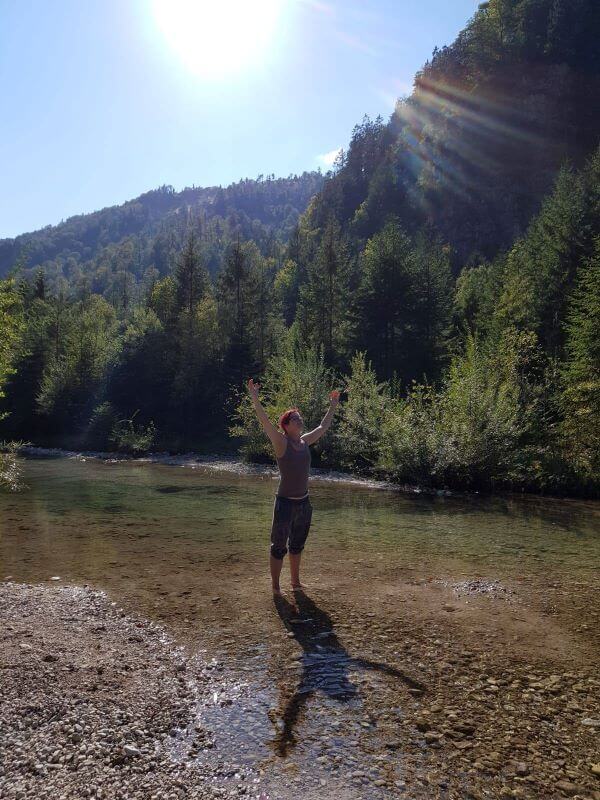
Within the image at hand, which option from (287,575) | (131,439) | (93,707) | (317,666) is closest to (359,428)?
(287,575)

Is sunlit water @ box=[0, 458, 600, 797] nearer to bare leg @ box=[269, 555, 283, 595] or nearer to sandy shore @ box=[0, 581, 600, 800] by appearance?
sandy shore @ box=[0, 581, 600, 800]

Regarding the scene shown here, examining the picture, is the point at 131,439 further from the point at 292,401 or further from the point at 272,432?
the point at 272,432

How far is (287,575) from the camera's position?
32.2 feet

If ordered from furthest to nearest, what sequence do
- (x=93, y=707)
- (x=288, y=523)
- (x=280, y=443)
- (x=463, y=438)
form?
(x=463, y=438)
(x=288, y=523)
(x=280, y=443)
(x=93, y=707)

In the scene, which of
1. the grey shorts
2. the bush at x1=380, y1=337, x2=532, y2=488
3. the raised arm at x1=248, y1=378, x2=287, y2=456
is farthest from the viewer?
the bush at x1=380, y1=337, x2=532, y2=488

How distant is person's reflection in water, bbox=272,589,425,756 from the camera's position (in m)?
5.18

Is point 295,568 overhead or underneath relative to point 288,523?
underneath

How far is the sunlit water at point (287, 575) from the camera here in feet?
16.1

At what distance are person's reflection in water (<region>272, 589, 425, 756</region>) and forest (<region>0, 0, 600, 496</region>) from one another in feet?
32.4

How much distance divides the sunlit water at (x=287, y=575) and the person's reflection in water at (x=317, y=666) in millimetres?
20

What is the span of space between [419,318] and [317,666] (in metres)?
45.9

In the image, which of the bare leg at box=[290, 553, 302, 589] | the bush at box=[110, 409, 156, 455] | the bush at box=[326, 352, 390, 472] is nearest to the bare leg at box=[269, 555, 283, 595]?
the bare leg at box=[290, 553, 302, 589]

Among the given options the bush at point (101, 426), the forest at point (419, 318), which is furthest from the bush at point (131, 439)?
the bush at point (101, 426)

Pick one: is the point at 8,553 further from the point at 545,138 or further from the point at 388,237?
the point at 545,138
